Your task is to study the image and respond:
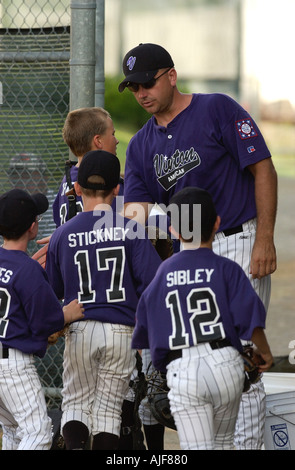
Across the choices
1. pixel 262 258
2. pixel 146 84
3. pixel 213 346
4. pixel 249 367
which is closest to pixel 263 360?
pixel 249 367

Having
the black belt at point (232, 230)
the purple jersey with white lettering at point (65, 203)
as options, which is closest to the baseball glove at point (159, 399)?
the black belt at point (232, 230)

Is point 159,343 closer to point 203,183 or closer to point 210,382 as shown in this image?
point 210,382

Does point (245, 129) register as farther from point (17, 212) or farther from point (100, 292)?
point (17, 212)

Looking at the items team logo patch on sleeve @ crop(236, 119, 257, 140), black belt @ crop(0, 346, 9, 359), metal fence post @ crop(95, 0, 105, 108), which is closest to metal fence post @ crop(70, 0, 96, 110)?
metal fence post @ crop(95, 0, 105, 108)

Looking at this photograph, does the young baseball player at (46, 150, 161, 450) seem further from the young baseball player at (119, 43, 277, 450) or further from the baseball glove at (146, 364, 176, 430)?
the young baseball player at (119, 43, 277, 450)

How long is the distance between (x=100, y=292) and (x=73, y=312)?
15 centimetres

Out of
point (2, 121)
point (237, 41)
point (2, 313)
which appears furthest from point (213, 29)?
point (2, 313)

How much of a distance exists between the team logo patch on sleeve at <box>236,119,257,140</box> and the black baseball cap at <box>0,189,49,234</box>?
1.03m

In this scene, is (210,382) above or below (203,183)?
below

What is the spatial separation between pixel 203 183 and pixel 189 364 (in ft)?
3.53

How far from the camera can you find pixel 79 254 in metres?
4.15

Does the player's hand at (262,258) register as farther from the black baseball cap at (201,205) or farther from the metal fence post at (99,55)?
the metal fence post at (99,55)

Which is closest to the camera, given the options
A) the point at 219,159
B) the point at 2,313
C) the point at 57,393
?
the point at 2,313

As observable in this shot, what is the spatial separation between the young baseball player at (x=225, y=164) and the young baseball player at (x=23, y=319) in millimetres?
775
